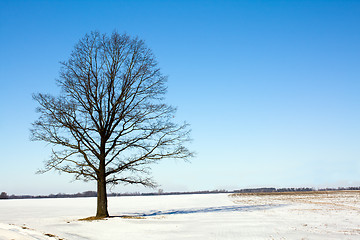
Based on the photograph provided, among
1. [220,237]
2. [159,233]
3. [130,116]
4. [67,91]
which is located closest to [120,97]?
[130,116]

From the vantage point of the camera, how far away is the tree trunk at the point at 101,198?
67.7ft

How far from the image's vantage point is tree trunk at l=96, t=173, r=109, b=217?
20641 mm

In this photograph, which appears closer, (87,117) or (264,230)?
(264,230)

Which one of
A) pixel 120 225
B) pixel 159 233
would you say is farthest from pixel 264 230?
pixel 120 225

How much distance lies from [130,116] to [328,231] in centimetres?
1368

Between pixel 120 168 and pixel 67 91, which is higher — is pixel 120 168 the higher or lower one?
the lower one

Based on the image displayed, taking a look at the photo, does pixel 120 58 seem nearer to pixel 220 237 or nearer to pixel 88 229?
pixel 88 229

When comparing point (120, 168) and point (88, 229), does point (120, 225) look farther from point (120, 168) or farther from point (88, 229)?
point (120, 168)

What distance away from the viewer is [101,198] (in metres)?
20.9

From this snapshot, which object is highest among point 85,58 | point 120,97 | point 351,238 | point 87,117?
point 85,58

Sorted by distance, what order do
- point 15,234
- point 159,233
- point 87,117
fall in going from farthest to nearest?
point 87,117, point 159,233, point 15,234

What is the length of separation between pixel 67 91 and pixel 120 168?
644 cm

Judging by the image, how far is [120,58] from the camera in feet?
73.1

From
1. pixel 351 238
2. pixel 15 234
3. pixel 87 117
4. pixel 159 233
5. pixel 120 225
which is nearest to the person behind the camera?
pixel 15 234
